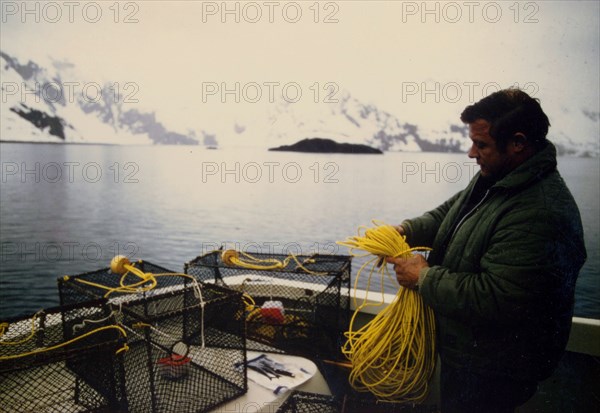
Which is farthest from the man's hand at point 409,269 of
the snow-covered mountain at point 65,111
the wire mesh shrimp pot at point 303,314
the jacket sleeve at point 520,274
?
the snow-covered mountain at point 65,111

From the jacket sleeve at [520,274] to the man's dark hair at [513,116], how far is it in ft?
0.94

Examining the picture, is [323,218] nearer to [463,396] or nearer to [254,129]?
[254,129]

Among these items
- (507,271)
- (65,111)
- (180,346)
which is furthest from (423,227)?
(65,111)

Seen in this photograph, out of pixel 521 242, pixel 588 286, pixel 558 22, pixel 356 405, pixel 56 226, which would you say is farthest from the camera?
pixel 56 226

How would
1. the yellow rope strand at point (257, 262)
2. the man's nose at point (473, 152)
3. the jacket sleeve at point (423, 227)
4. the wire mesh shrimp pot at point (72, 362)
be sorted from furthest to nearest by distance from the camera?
the yellow rope strand at point (257, 262), the jacket sleeve at point (423, 227), the man's nose at point (473, 152), the wire mesh shrimp pot at point (72, 362)

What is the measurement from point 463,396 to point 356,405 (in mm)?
388

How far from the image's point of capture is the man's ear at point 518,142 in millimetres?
1432

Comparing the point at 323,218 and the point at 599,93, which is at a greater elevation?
the point at 599,93

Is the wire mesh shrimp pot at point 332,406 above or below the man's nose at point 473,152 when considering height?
below

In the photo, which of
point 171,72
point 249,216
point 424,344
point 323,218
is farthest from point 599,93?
point 171,72

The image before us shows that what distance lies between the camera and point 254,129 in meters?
25.9

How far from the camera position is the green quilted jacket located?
4.21 ft

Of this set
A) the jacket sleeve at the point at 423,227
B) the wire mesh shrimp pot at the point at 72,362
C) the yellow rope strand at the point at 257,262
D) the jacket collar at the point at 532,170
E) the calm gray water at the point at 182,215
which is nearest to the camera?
the wire mesh shrimp pot at the point at 72,362

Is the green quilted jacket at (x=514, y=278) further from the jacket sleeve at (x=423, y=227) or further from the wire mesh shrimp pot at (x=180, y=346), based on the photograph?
the wire mesh shrimp pot at (x=180, y=346)
